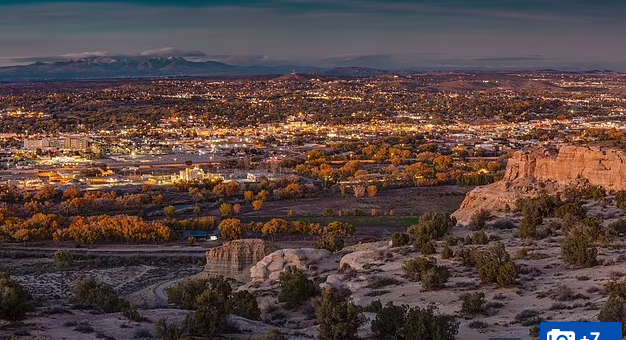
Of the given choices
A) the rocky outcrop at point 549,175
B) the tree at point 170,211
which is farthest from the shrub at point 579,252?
the tree at point 170,211

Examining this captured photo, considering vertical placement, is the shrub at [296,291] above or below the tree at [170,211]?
above

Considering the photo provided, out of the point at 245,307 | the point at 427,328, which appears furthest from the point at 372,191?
the point at 427,328

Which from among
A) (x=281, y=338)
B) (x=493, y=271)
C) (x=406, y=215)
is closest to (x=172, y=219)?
(x=406, y=215)

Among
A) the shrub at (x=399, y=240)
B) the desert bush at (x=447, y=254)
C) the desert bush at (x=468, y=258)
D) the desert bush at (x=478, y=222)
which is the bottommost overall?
the shrub at (x=399, y=240)

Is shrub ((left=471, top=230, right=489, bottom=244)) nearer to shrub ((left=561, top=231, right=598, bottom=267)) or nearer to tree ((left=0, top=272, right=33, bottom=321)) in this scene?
shrub ((left=561, top=231, right=598, bottom=267))

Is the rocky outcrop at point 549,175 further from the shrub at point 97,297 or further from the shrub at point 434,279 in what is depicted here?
the shrub at point 97,297

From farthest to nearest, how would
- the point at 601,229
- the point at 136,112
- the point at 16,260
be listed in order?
the point at 136,112 < the point at 16,260 < the point at 601,229

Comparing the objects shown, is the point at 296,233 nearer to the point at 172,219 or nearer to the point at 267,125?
the point at 172,219
